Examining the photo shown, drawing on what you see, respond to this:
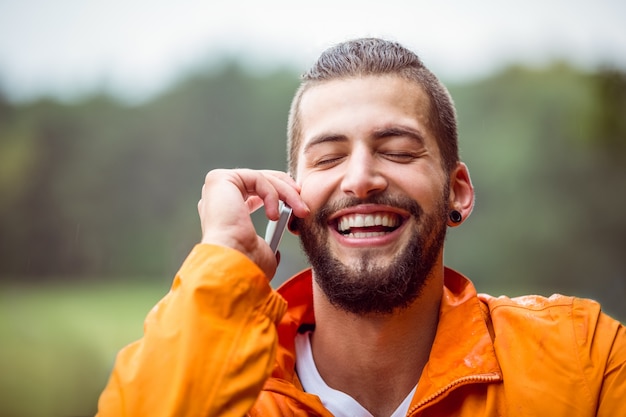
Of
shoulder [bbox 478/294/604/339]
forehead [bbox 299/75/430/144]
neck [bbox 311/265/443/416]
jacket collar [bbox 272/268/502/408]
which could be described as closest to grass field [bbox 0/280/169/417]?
jacket collar [bbox 272/268/502/408]

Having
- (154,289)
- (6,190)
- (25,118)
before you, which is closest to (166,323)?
(6,190)

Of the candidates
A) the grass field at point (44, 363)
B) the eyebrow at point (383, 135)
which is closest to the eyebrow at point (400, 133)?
the eyebrow at point (383, 135)

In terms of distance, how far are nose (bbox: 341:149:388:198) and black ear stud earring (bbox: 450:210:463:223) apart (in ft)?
1.16

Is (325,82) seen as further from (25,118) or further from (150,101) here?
(150,101)

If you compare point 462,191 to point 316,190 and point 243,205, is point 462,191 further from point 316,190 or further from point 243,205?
point 243,205

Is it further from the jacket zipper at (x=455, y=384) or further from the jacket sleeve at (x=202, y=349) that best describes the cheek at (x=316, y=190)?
the jacket zipper at (x=455, y=384)

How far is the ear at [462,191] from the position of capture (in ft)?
6.34

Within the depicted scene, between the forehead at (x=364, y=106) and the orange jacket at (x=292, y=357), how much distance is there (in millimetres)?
549

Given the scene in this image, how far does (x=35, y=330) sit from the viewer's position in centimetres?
868

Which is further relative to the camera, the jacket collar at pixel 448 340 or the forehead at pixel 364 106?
the forehead at pixel 364 106

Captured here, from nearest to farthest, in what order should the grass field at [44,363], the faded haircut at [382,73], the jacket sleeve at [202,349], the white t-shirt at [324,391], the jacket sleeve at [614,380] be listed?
the jacket sleeve at [202,349], the jacket sleeve at [614,380], the white t-shirt at [324,391], the faded haircut at [382,73], the grass field at [44,363]

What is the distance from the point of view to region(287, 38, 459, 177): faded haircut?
186cm

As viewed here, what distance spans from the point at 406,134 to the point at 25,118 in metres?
12.4

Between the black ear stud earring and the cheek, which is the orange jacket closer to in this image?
the black ear stud earring
